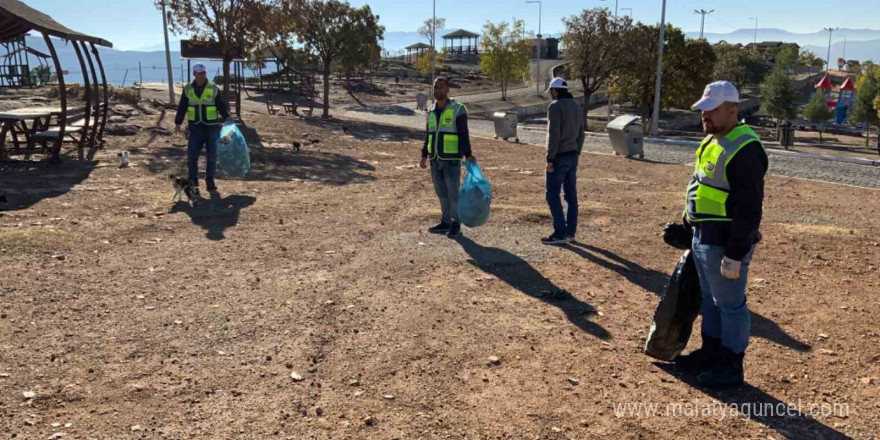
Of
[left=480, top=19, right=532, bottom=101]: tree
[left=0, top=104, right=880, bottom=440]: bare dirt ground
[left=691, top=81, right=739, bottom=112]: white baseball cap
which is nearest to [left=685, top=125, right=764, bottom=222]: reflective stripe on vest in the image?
[left=691, top=81, right=739, bottom=112]: white baseball cap

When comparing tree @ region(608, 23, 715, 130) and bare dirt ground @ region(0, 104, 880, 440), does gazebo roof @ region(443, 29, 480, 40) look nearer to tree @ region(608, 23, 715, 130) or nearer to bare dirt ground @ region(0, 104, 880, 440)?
tree @ region(608, 23, 715, 130)

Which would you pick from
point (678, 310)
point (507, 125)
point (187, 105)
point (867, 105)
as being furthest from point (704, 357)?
point (867, 105)

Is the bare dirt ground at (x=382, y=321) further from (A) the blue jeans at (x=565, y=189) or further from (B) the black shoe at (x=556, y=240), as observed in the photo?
(A) the blue jeans at (x=565, y=189)

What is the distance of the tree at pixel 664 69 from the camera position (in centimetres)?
3278

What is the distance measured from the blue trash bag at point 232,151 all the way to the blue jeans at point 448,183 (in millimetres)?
4477

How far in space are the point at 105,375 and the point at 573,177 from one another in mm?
4924

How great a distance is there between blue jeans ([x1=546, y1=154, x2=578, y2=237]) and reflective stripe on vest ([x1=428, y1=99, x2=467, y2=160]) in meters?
1.08

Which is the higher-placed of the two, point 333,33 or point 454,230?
point 333,33

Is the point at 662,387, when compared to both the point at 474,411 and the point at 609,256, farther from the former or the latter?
the point at 609,256

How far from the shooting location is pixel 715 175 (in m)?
3.71

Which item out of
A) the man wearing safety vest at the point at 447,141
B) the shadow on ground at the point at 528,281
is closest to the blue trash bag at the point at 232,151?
the man wearing safety vest at the point at 447,141

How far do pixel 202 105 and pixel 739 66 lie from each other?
3049 inches

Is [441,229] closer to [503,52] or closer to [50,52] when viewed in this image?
[50,52]

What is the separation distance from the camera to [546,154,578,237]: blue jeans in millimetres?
6984
